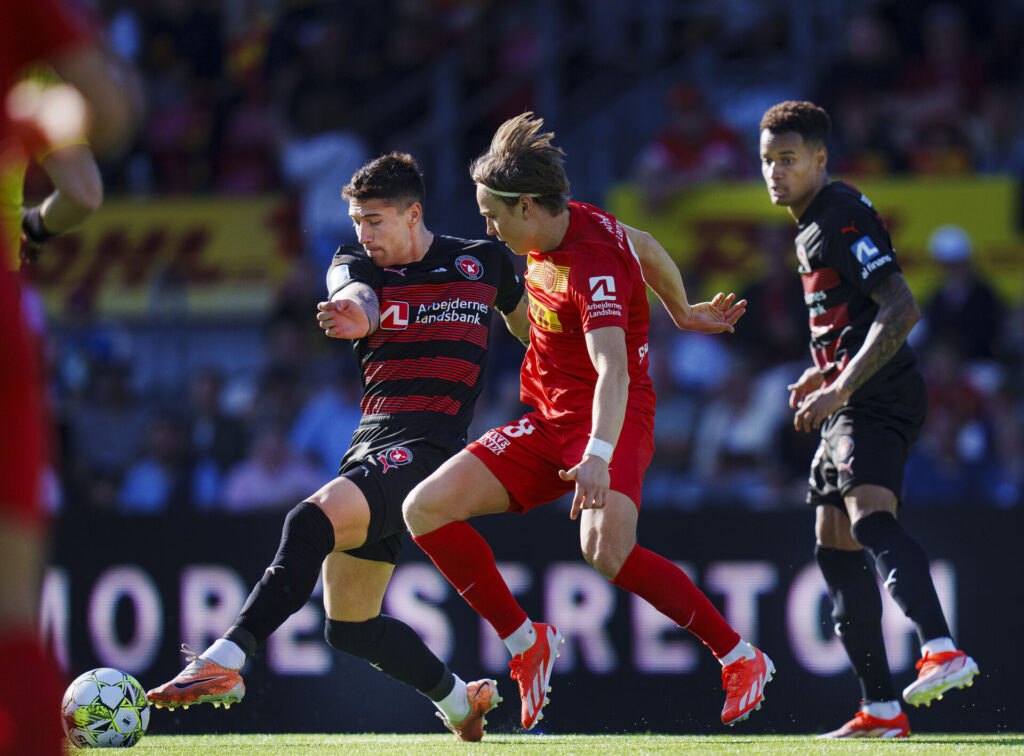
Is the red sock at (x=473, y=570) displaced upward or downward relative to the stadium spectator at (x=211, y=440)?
downward

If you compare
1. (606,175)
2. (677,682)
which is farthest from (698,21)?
(677,682)

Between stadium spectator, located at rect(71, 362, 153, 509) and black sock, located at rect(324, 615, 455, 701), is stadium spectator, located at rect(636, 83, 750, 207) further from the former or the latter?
black sock, located at rect(324, 615, 455, 701)

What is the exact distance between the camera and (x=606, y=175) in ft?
38.0

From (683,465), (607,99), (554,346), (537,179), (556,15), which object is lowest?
(683,465)

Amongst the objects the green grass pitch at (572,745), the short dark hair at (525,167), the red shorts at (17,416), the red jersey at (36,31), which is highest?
the short dark hair at (525,167)

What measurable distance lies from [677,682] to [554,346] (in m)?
1.97

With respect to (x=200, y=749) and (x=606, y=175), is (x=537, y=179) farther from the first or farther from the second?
(x=606, y=175)

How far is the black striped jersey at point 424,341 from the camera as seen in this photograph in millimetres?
5242

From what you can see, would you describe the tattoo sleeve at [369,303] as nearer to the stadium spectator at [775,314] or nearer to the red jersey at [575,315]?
the red jersey at [575,315]

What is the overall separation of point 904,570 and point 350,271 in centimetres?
225

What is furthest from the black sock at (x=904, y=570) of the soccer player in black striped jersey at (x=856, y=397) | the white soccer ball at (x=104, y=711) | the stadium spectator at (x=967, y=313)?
the stadium spectator at (x=967, y=313)

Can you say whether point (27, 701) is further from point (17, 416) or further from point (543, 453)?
point (543, 453)

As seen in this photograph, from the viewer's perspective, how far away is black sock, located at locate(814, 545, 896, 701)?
5.28 m

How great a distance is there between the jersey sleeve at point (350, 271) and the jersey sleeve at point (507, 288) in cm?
51
